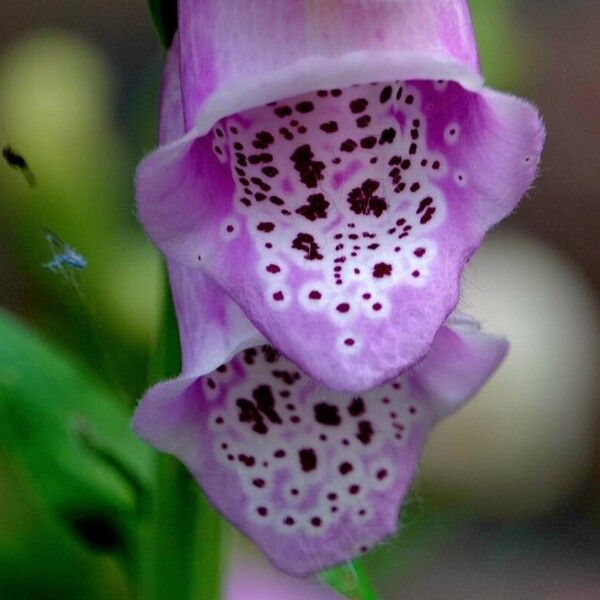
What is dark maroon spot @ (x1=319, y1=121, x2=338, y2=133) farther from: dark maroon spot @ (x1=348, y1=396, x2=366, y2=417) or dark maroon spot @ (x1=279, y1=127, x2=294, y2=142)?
dark maroon spot @ (x1=348, y1=396, x2=366, y2=417)

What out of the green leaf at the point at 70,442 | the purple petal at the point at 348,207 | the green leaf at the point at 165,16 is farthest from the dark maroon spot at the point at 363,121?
the green leaf at the point at 70,442

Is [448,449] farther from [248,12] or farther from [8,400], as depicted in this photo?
[248,12]

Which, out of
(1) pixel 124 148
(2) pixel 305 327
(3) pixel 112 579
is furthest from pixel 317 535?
(1) pixel 124 148

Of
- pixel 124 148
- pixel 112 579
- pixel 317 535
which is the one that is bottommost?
pixel 112 579

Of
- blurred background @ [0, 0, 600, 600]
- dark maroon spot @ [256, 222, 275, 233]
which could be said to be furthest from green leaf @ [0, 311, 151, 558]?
dark maroon spot @ [256, 222, 275, 233]

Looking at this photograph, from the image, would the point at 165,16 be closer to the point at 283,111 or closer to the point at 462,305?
the point at 283,111

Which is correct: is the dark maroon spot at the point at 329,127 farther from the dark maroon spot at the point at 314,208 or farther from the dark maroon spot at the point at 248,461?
the dark maroon spot at the point at 248,461
